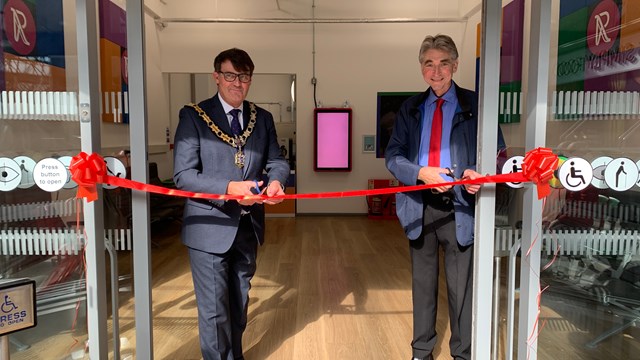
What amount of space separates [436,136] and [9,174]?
196 cm

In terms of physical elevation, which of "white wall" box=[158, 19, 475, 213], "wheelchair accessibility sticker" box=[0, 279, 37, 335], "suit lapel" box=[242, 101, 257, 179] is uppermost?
"white wall" box=[158, 19, 475, 213]

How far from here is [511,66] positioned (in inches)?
84.7

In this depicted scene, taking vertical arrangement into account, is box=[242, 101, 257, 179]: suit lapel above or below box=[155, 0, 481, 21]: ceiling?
below

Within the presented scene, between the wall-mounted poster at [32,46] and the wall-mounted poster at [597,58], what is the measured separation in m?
2.14

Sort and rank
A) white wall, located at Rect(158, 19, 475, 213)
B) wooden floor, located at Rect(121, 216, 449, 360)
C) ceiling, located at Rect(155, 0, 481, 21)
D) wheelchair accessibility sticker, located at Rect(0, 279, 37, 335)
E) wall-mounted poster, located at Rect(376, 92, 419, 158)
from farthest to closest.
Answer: wall-mounted poster, located at Rect(376, 92, 419, 158), white wall, located at Rect(158, 19, 475, 213), ceiling, located at Rect(155, 0, 481, 21), wooden floor, located at Rect(121, 216, 449, 360), wheelchair accessibility sticker, located at Rect(0, 279, 37, 335)

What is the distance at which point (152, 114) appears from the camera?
7.32m

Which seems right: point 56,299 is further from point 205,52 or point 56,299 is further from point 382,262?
point 205,52

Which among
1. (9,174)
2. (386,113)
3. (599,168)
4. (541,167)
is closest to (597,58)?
(599,168)

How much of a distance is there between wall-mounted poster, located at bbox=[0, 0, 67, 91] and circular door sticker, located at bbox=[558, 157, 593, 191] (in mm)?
2150

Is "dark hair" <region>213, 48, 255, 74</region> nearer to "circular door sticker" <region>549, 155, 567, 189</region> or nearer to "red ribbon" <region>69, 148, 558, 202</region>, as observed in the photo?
"red ribbon" <region>69, 148, 558, 202</region>

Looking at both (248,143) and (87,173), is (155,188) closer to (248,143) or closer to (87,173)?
(87,173)

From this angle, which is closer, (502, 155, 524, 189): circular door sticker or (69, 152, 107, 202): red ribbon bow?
(69, 152, 107, 202): red ribbon bow

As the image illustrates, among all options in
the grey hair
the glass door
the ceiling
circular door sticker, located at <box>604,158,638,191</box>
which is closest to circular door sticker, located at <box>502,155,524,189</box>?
the glass door

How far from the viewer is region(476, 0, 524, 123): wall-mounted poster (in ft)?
7.00
